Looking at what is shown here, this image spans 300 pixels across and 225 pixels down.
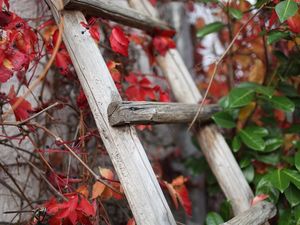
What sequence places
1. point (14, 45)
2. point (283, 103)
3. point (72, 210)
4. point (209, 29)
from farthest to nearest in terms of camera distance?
point (209, 29) < point (283, 103) < point (14, 45) < point (72, 210)

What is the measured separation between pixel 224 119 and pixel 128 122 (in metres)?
0.50

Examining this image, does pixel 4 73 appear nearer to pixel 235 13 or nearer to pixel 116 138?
pixel 116 138

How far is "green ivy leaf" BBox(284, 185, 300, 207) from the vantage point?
43.1 inches

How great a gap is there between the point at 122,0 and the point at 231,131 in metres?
0.77

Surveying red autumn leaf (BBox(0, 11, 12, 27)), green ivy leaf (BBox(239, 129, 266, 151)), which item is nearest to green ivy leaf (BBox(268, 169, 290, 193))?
green ivy leaf (BBox(239, 129, 266, 151))

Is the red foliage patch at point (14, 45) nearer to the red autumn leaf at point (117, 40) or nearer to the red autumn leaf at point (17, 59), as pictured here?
the red autumn leaf at point (17, 59)

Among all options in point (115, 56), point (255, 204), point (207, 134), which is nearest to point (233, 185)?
point (255, 204)

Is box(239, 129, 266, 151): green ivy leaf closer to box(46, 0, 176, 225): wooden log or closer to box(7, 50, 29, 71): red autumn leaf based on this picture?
box(46, 0, 176, 225): wooden log

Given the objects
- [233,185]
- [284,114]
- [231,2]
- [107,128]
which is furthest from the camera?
[284,114]

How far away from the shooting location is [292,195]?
1108 millimetres

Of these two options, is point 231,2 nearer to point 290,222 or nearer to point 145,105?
point 145,105

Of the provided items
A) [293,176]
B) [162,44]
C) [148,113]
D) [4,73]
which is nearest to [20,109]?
[4,73]

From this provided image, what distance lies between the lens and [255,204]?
1.14 metres

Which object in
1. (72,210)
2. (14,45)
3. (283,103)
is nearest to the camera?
(72,210)
